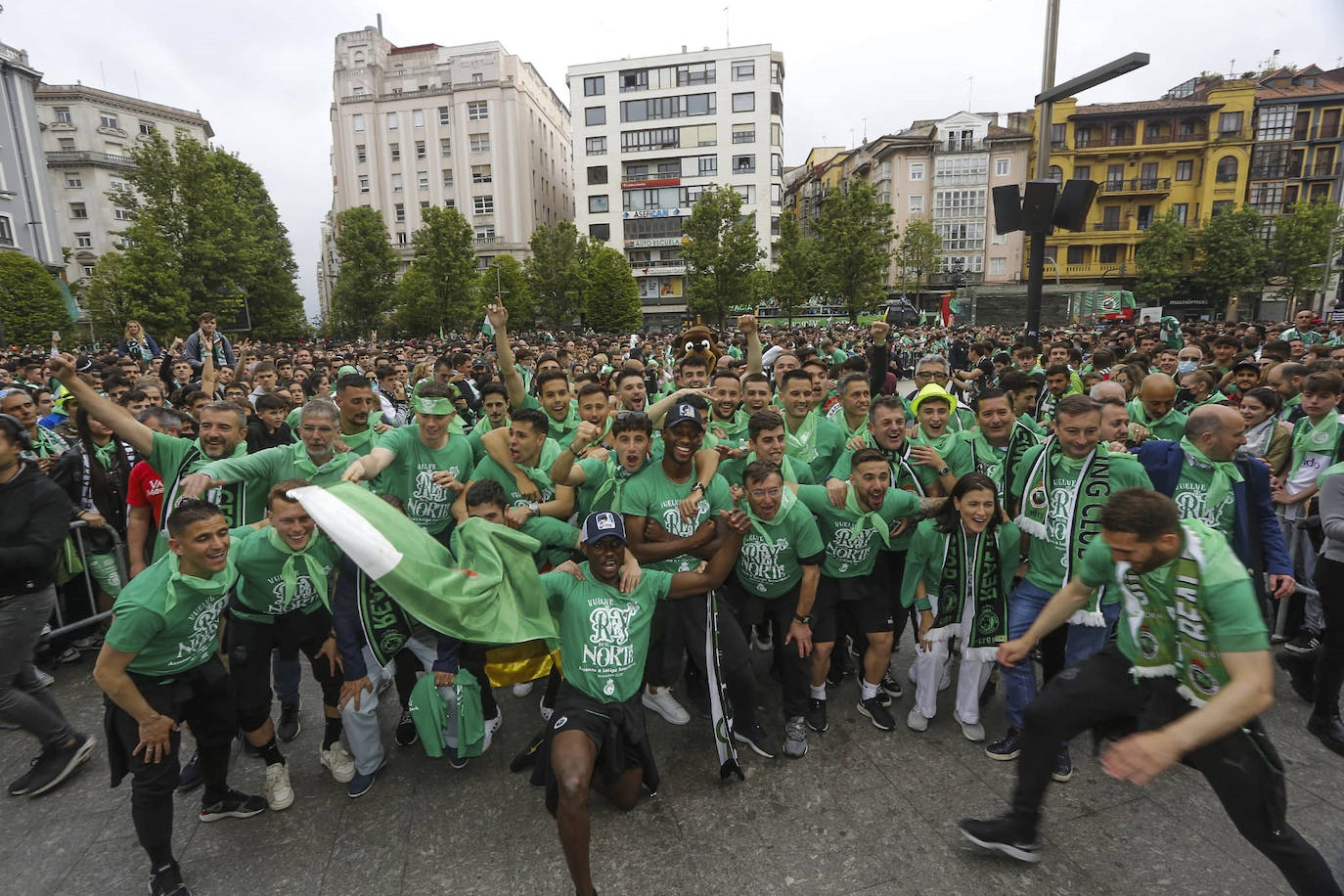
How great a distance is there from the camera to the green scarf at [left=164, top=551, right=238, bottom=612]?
3.30 metres

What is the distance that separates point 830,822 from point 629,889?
1.16m

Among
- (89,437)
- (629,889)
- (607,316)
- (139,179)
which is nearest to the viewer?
(629,889)

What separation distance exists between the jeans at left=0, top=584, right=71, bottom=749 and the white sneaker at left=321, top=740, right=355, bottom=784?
1.64 meters

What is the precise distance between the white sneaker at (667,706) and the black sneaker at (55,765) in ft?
11.8

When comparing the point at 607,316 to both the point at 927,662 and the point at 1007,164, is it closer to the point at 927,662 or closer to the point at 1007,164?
the point at 1007,164

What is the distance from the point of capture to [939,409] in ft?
17.4

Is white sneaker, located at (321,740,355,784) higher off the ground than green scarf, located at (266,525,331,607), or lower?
lower

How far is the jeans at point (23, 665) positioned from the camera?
13.3ft

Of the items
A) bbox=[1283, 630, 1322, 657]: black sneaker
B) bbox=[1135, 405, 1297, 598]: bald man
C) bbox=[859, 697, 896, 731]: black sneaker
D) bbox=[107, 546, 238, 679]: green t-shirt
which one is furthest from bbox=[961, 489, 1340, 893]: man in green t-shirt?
bbox=[107, 546, 238, 679]: green t-shirt

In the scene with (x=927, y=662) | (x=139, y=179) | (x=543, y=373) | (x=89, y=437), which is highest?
(x=139, y=179)

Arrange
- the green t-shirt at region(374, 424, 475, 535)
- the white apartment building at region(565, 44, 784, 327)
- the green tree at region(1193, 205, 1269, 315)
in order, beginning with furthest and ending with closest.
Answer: the white apartment building at region(565, 44, 784, 327) → the green tree at region(1193, 205, 1269, 315) → the green t-shirt at region(374, 424, 475, 535)

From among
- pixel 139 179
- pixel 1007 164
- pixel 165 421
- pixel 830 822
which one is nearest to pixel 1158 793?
pixel 830 822

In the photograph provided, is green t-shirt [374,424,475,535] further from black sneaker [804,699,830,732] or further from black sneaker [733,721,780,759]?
black sneaker [804,699,830,732]

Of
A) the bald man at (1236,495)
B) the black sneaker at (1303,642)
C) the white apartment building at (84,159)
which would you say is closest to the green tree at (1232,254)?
the black sneaker at (1303,642)
